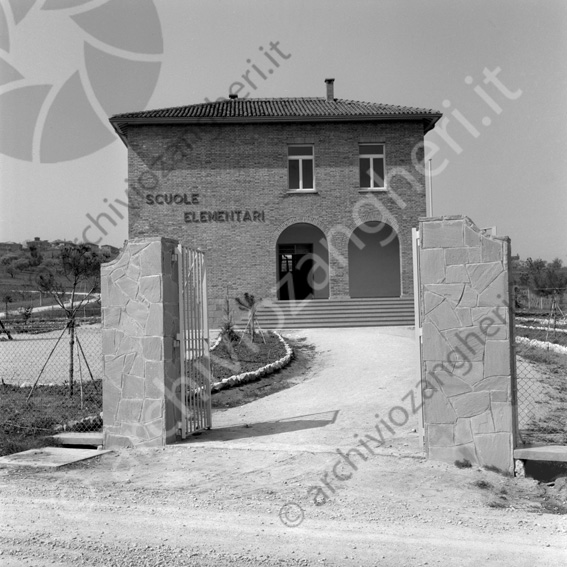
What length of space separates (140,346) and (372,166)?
22.0 meters

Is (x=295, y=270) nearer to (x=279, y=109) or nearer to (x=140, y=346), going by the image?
(x=279, y=109)

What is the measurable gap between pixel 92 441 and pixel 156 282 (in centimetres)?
213

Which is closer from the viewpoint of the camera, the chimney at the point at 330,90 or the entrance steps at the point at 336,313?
the entrance steps at the point at 336,313

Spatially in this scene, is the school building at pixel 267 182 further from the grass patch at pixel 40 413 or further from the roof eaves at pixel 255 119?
the grass patch at pixel 40 413

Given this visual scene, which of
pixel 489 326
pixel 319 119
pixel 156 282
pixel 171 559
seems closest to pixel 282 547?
pixel 171 559

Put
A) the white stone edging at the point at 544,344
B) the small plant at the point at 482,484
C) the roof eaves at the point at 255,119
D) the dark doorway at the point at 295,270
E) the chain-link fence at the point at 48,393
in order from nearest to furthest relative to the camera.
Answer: the small plant at the point at 482,484 < the chain-link fence at the point at 48,393 < the white stone edging at the point at 544,344 < the roof eaves at the point at 255,119 < the dark doorway at the point at 295,270

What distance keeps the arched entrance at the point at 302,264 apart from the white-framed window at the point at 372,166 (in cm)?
311

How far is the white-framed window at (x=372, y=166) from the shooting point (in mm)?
28453

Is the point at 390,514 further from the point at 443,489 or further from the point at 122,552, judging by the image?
the point at 122,552

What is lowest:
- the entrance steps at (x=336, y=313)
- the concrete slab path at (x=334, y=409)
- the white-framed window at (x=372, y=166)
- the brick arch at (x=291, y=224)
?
the concrete slab path at (x=334, y=409)

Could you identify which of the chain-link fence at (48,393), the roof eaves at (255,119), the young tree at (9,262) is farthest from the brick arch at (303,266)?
the young tree at (9,262)

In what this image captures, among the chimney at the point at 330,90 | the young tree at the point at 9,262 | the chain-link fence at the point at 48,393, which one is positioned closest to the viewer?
the chain-link fence at the point at 48,393

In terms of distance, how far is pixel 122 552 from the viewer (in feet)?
15.3

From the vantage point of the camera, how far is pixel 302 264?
30391mm
